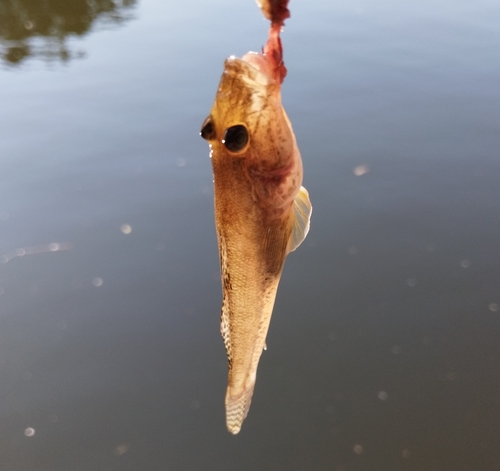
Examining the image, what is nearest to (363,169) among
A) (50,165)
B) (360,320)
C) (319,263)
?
(319,263)

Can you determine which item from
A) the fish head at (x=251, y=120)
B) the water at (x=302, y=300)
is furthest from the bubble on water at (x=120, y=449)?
the fish head at (x=251, y=120)

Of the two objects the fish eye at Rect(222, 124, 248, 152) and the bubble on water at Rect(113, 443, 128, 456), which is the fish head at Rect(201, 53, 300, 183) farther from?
the bubble on water at Rect(113, 443, 128, 456)

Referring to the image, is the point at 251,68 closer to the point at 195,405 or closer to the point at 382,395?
the point at 195,405

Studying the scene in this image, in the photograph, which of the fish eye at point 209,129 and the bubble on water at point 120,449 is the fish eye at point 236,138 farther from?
the bubble on water at point 120,449

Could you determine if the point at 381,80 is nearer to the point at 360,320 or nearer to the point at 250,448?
the point at 360,320

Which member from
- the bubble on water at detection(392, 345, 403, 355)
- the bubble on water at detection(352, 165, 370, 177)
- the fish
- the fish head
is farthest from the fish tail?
the bubble on water at detection(352, 165, 370, 177)

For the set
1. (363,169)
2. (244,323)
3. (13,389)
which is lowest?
(13,389)
